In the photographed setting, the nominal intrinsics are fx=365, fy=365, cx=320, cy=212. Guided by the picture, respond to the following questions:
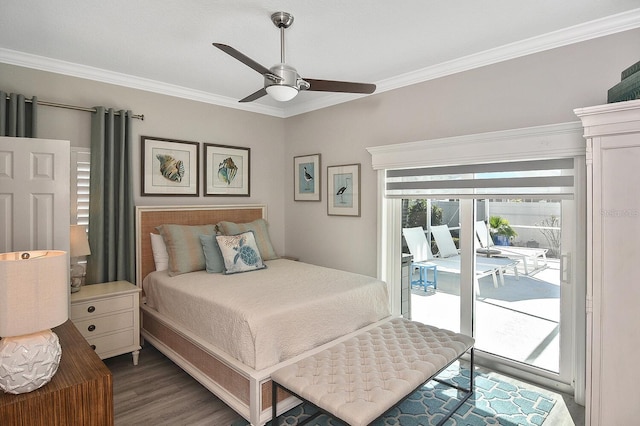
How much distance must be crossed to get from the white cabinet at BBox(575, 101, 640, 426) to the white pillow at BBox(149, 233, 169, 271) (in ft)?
11.4

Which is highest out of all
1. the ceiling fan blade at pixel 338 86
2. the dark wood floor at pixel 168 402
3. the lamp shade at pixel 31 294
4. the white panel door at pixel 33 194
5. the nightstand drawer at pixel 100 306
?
the ceiling fan blade at pixel 338 86

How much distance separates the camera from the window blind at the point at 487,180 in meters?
2.72

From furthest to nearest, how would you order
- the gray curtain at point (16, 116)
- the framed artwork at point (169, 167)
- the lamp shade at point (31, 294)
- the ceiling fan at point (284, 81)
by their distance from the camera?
the framed artwork at point (169, 167)
the gray curtain at point (16, 116)
the ceiling fan at point (284, 81)
the lamp shade at point (31, 294)

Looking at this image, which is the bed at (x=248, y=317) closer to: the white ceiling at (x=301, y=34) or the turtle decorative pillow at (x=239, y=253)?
the turtle decorative pillow at (x=239, y=253)

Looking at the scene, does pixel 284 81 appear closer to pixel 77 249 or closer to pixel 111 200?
pixel 111 200

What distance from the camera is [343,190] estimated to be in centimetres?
416

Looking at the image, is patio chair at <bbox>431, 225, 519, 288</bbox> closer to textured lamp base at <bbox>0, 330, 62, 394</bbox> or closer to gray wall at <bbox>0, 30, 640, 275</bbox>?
gray wall at <bbox>0, 30, 640, 275</bbox>

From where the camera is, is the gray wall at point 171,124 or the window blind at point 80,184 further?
the window blind at point 80,184

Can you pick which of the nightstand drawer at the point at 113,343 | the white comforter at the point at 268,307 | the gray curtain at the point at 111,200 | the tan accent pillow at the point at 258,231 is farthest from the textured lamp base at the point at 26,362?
the tan accent pillow at the point at 258,231

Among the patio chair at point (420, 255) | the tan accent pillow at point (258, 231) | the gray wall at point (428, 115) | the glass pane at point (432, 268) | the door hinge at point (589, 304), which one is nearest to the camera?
the door hinge at point (589, 304)

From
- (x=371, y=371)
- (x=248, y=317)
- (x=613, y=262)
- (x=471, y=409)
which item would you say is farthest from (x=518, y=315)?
(x=248, y=317)

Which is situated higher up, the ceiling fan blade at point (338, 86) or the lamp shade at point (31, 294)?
the ceiling fan blade at point (338, 86)

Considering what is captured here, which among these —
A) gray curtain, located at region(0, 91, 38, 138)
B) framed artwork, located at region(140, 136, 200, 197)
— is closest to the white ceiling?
gray curtain, located at region(0, 91, 38, 138)

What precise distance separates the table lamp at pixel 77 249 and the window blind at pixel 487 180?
9.25ft
